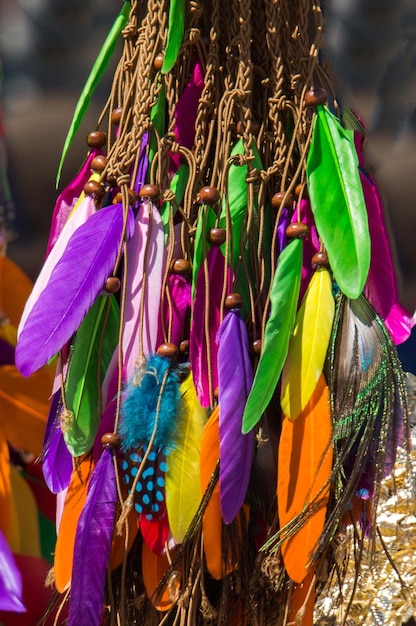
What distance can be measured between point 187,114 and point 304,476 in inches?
12.0

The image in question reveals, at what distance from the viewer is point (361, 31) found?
3.00 feet

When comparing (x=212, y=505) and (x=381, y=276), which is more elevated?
(x=381, y=276)

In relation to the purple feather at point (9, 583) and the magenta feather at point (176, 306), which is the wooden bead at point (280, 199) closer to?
the magenta feather at point (176, 306)

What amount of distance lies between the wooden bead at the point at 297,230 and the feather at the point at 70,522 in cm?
24

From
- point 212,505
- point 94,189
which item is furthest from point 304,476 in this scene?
point 94,189

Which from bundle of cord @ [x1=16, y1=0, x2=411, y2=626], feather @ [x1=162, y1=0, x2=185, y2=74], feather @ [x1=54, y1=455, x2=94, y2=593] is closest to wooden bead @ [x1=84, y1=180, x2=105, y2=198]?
bundle of cord @ [x1=16, y1=0, x2=411, y2=626]

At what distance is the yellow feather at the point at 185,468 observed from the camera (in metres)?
0.61

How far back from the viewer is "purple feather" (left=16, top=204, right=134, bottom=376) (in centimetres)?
61

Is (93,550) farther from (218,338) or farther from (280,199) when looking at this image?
(280,199)

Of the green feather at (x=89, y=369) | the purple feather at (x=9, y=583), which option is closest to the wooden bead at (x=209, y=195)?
the green feather at (x=89, y=369)

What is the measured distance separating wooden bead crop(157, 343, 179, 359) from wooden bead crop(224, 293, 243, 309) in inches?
2.1

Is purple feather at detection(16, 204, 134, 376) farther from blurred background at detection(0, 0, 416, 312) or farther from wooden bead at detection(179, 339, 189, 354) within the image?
blurred background at detection(0, 0, 416, 312)

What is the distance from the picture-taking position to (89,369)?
0.64 metres

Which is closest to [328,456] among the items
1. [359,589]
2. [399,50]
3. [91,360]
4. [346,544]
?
[346,544]
